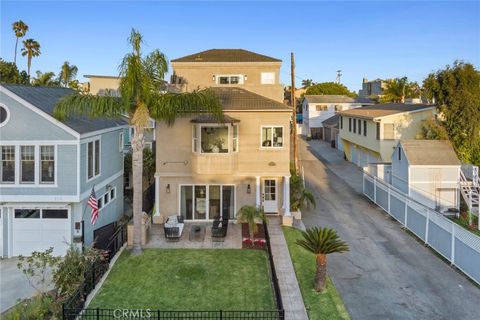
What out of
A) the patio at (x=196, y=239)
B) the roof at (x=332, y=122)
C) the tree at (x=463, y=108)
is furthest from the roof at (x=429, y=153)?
the roof at (x=332, y=122)

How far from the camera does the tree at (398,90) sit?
6556 cm

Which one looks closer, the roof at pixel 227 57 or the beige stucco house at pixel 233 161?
the beige stucco house at pixel 233 161

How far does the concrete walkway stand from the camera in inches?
→ 487

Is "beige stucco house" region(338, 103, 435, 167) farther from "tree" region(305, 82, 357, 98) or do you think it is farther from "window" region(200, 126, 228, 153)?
"tree" region(305, 82, 357, 98)

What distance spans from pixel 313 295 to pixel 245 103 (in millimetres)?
11472

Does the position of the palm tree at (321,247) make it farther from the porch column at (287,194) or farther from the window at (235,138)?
the window at (235,138)

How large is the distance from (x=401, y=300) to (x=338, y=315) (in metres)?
2.42

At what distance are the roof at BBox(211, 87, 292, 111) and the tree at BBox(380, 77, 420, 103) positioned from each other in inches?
1845

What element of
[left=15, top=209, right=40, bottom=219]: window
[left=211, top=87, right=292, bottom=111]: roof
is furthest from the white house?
[left=15, top=209, right=40, bottom=219]: window

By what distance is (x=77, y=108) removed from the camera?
16.5m

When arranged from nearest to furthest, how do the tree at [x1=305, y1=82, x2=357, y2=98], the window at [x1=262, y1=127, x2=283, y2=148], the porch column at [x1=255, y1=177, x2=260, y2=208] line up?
the window at [x1=262, y1=127, x2=283, y2=148]
the porch column at [x1=255, y1=177, x2=260, y2=208]
the tree at [x1=305, y1=82, x2=357, y2=98]

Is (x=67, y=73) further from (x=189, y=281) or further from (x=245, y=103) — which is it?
(x=189, y=281)

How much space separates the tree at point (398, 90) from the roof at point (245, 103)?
46859mm

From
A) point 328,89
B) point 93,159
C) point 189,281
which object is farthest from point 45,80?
point 328,89
